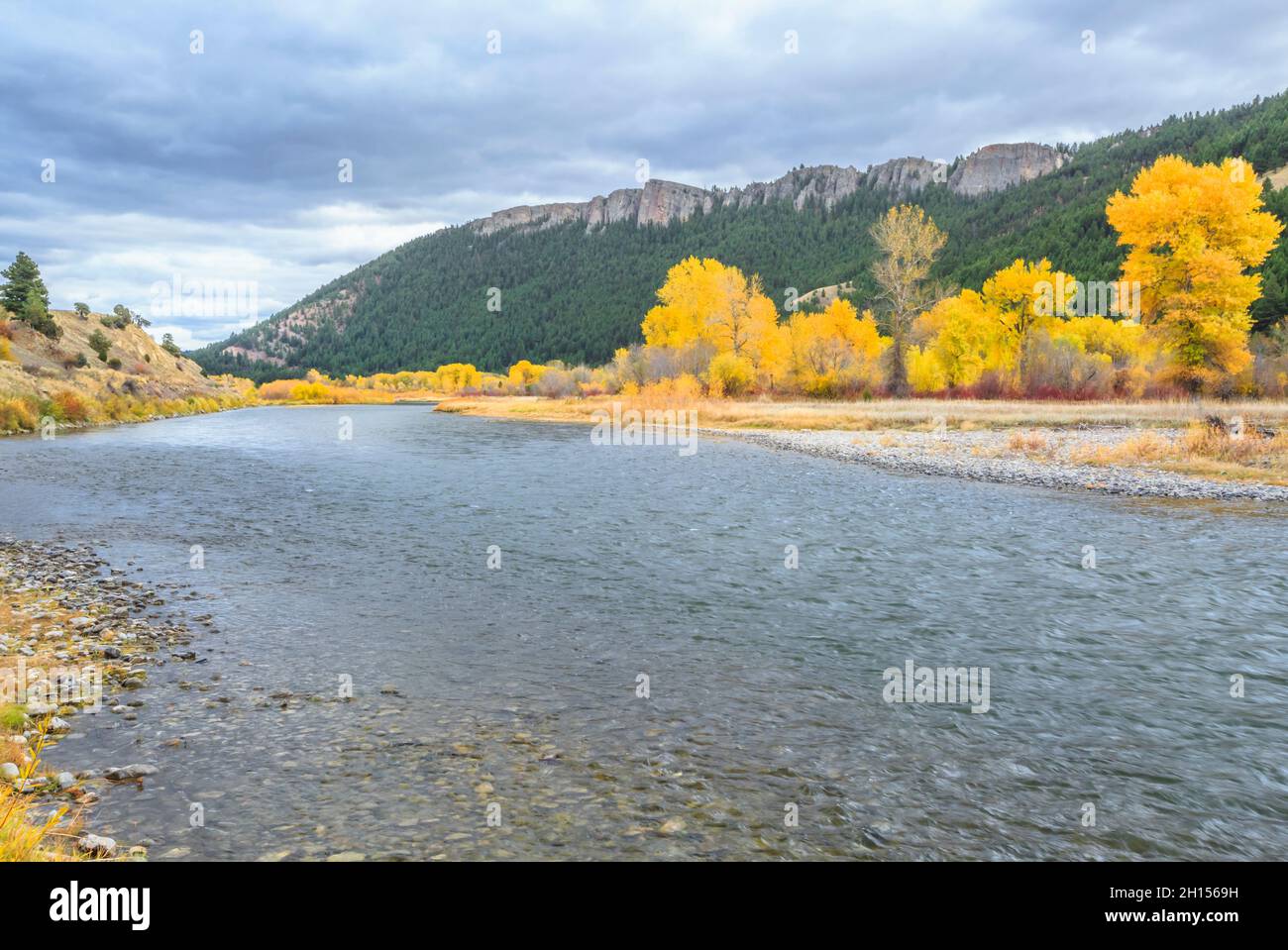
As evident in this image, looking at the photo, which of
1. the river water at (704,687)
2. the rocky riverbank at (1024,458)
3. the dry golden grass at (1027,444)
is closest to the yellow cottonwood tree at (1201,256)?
the rocky riverbank at (1024,458)

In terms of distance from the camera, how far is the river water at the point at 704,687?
6.22m

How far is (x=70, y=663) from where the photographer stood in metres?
9.52

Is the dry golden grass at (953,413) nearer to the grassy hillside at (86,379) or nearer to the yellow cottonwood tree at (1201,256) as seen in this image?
the yellow cottonwood tree at (1201,256)

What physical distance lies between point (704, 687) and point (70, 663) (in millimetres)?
8279

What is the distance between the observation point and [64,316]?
88750mm

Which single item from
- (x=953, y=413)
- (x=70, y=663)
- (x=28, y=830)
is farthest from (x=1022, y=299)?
(x=28, y=830)

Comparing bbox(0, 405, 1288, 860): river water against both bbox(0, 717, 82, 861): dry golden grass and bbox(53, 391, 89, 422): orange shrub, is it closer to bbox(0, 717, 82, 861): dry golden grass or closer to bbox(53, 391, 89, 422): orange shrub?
bbox(0, 717, 82, 861): dry golden grass

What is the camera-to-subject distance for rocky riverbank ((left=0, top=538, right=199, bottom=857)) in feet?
21.4

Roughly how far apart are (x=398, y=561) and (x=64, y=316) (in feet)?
328

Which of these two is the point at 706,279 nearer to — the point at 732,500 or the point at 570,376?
the point at 570,376

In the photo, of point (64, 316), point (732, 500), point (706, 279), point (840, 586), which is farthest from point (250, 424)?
point (840, 586)

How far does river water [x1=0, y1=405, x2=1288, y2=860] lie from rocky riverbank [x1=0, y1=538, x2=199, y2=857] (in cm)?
26

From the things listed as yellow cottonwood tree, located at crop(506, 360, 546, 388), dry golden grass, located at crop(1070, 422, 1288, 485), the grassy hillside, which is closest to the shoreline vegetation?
dry golden grass, located at crop(1070, 422, 1288, 485)
